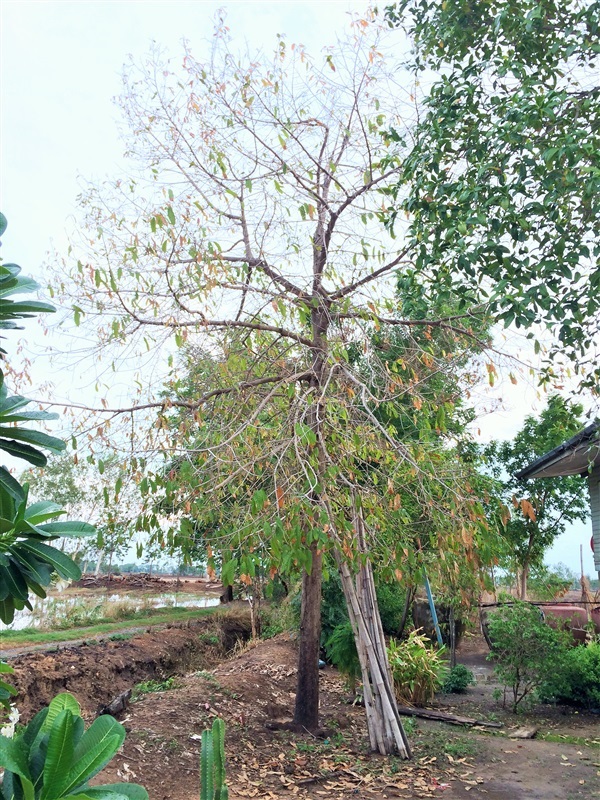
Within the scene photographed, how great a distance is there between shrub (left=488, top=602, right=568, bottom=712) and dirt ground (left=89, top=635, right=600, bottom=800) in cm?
60

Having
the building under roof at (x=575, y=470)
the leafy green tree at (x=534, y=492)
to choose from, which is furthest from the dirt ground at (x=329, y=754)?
the leafy green tree at (x=534, y=492)

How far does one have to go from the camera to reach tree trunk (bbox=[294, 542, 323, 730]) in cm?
842

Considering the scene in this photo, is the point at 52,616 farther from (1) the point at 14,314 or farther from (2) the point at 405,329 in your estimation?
(1) the point at 14,314

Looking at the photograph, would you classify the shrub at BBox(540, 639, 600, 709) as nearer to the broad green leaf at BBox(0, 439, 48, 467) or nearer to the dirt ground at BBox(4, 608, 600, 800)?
the dirt ground at BBox(4, 608, 600, 800)

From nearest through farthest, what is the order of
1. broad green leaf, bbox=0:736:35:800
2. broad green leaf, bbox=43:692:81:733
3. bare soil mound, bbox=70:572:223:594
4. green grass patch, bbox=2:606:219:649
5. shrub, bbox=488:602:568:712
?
broad green leaf, bbox=0:736:35:800 < broad green leaf, bbox=43:692:81:733 < shrub, bbox=488:602:568:712 < green grass patch, bbox=2:606:219:649 < bare soil mound, bbox=70:572:223:594

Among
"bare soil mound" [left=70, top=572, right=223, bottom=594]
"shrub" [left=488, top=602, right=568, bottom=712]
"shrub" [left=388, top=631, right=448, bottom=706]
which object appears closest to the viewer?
"shrub" [left=488, top=602, right=568, bottom=712]

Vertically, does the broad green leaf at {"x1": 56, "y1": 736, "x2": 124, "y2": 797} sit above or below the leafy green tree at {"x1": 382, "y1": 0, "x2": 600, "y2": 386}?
below

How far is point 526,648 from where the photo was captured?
412 inches

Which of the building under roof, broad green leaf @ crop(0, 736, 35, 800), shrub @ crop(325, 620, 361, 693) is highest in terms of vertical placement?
the building under roof

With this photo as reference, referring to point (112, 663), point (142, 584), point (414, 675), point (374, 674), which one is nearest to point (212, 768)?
point (374, 674)

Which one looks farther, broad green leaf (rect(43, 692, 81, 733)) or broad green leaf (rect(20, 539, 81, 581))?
broad green leaf (rect(20, 539, 81, 581))

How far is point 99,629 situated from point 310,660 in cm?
911

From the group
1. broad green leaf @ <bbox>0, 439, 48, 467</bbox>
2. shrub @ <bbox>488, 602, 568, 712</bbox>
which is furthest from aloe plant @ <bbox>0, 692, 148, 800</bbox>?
shrub @ <bbox>488, 602, 568, 712</bbox>

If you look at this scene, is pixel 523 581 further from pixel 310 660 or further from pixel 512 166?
pixel 512 166
